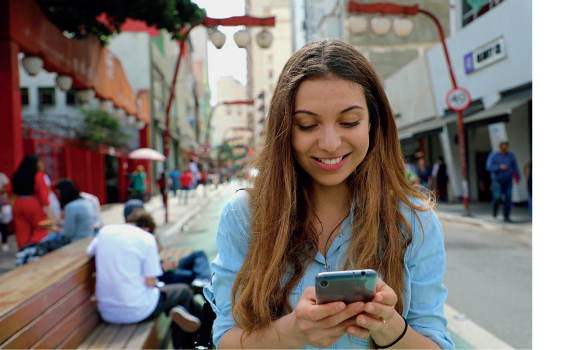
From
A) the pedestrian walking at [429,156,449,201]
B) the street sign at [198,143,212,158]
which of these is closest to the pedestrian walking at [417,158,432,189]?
the pedestrian walking at [429,156,449,201]

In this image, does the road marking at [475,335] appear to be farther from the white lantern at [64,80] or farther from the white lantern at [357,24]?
the white lantern at [357,24]

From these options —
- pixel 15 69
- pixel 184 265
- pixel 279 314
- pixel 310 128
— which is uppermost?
pixel 15 69

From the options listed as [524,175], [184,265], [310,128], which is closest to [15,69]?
[184,265]

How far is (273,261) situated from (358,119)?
1.91 ft

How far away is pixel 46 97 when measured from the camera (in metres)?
22.7

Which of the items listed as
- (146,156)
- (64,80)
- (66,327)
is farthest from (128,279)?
(146,156)

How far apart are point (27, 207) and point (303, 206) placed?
5933 millimetres

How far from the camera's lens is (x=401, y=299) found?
1507 mm

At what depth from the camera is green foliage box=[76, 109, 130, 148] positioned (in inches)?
762

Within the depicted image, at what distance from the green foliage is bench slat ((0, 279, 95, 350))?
17.3 m

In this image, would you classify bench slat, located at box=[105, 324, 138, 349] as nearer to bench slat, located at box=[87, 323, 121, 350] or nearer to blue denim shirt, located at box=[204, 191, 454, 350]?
bench slat, located at box=[87, 323, 121, 350]

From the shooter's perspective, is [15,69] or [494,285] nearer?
[494,285]
